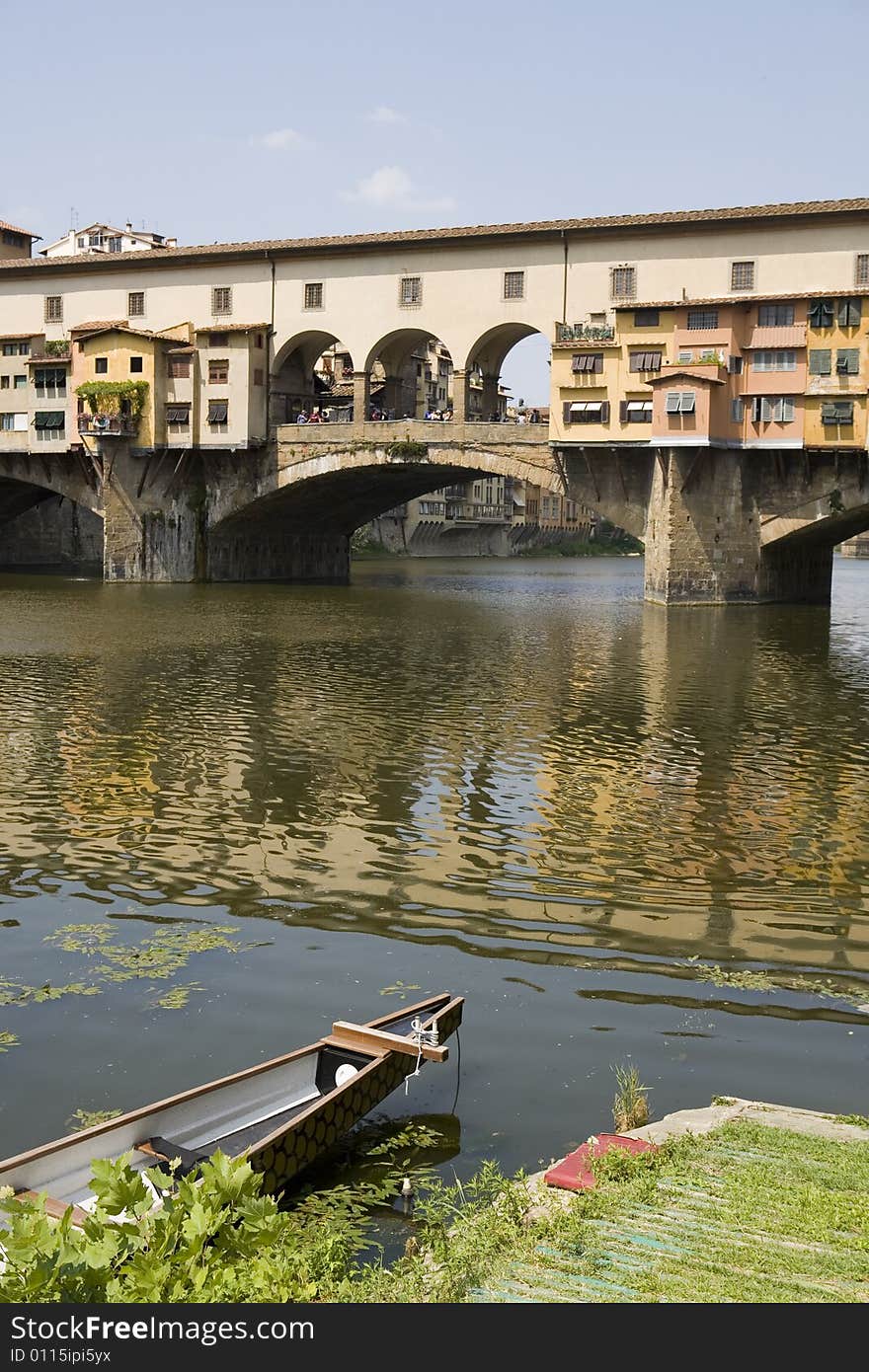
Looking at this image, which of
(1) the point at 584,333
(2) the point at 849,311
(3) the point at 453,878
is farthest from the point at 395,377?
(3) the point at 453,878

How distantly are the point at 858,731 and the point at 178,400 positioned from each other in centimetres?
4413

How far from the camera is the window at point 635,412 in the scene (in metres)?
53.7

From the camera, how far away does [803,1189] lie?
26.2 feet

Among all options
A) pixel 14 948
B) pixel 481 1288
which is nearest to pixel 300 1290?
pixel 481 1288

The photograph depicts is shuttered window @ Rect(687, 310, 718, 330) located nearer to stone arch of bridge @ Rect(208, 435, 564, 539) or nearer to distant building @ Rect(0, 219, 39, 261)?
stone arch of bridge @ Rect(208, 435, 564, 539)

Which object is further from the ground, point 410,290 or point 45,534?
point 410,290

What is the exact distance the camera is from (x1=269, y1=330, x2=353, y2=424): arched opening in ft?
209

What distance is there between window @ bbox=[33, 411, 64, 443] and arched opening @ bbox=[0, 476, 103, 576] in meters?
10.7

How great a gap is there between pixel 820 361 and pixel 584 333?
9.33 metres

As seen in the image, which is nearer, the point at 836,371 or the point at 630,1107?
the point at 630,1107

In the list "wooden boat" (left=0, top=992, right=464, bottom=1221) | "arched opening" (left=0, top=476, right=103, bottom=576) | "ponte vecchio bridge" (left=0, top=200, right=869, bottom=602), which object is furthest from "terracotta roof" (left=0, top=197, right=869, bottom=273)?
"wooden boat" (left=0, top=992, right=464, bottom=1221)

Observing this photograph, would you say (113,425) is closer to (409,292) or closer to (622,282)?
(409,292)

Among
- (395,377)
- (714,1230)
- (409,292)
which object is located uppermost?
(409,292)

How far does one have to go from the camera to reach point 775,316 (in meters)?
51.5
